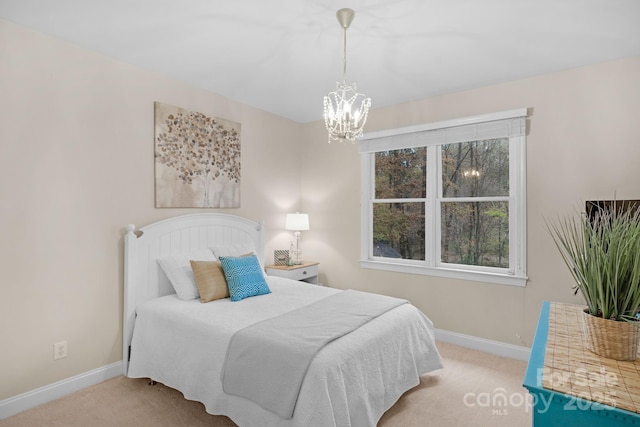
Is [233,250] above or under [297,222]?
under

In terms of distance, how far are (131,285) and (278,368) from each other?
1.68 meters

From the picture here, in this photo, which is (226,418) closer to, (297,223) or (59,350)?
(59,350)

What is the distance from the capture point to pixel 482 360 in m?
3.23

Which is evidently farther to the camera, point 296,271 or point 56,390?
point 296,271

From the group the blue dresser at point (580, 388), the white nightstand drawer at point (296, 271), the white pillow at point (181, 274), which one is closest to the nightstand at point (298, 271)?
the white nightstand drawer at point (296, 271)

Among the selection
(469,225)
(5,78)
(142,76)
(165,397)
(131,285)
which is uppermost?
(142,76)

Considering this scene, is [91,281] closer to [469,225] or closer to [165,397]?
[165,397]

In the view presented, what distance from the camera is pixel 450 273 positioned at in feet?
11.9

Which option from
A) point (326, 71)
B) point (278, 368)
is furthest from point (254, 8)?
point (278, 368)

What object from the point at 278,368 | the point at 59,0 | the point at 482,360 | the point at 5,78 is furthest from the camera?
the point at 482,360

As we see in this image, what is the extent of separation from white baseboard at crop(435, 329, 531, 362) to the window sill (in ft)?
1.90

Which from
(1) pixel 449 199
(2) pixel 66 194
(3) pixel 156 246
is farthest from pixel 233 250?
(1) pixel 449 199

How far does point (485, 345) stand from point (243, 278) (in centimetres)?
241

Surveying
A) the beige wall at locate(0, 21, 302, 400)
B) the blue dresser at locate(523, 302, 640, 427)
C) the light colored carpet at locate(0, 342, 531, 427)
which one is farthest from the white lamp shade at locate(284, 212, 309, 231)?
the blue dresser at locate(523, 302, 640, 427)
